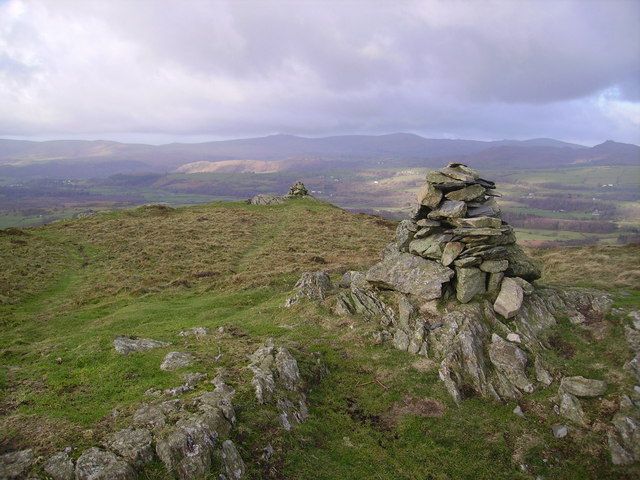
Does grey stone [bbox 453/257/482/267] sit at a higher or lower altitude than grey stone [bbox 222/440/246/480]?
higher

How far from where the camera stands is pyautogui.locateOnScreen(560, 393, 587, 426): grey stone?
18156 mm

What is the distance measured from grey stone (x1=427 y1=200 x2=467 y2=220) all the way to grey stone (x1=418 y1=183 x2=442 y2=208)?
43cm

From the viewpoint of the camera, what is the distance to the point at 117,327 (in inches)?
1122

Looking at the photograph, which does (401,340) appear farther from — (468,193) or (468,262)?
(468,193)

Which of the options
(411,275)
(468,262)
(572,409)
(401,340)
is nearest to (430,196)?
(468,262)

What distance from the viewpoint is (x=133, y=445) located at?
13602mm

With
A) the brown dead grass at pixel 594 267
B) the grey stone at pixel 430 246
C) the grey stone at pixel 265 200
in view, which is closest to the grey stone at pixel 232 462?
the grey stone at pixel 430 246

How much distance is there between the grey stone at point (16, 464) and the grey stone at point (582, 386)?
70.4 feet

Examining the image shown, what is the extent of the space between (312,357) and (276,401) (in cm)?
431

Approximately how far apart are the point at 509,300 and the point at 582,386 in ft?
18.7

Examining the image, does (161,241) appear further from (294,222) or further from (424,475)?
(424,475)

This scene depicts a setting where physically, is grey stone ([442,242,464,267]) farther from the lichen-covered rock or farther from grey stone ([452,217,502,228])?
the lichen-covered rock

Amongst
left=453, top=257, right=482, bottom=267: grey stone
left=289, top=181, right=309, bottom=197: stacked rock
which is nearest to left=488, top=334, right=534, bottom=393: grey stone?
left=453, top=257, right=482, bottom=267: grey stone

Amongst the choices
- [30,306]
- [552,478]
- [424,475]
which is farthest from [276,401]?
[30,306]
